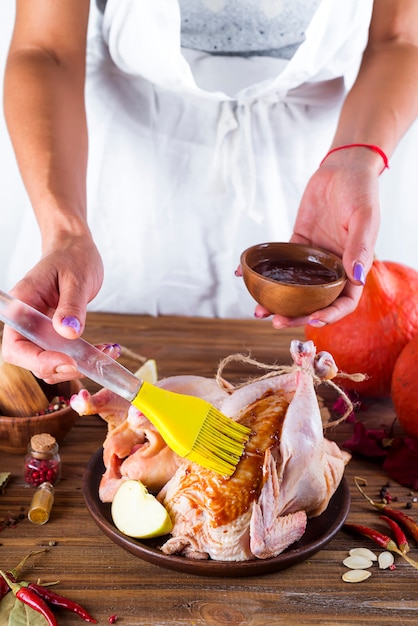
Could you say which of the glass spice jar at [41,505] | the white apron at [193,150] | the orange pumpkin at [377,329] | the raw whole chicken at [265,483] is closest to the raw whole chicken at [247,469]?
the raw whole chicken at [265,483]

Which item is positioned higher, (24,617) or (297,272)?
(297,272)

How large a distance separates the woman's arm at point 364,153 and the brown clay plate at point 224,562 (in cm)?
40

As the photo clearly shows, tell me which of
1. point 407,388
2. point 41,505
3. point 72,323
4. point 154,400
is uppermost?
point 72,323

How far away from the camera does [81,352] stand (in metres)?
1.17

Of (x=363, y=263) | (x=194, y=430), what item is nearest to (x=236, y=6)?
(x=363, y=263)

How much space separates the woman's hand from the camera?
4.95 feet

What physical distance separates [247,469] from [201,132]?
1.19 m

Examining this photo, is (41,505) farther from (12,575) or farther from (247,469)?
(247,469)

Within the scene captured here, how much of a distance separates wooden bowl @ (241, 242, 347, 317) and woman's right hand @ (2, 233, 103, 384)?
0.31 m

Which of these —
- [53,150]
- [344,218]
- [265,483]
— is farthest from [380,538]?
→ [53,150]

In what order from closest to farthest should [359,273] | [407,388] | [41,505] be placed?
1. [41,505]
2. [359,273]
3. [407,388]

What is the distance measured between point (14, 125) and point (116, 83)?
1.61 feet

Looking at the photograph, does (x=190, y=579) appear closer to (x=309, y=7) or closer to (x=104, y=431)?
(x=104, y=431)

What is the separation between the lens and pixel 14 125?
1706 mm
